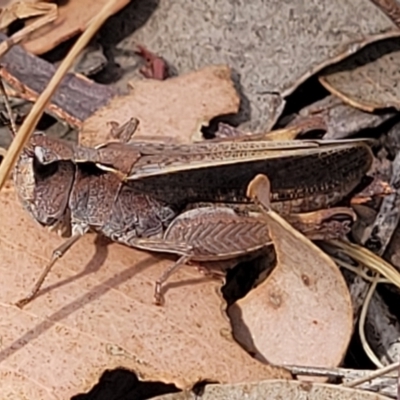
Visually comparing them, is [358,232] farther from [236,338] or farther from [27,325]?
[27,325]

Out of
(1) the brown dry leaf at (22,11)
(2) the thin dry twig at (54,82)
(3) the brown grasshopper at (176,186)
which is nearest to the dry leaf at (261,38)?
(1) the brown dry leaf at (22,11)

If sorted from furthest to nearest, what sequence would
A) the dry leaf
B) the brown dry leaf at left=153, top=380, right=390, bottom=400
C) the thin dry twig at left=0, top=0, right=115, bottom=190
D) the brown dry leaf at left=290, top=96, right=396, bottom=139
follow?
the dry leaf → the brown dry leaf at left=290, top=96, right=396, bottom=139 → the brown dry leaf at left=153, top=380, right=390, bottom=400 → the thin dry twig at left=0, top=0, right=115, bottom=190

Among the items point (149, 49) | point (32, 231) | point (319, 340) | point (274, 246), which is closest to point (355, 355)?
point (319, 340)

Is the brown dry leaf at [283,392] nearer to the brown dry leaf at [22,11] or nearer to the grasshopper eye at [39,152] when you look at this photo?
the grasshopper eye at [39,152]

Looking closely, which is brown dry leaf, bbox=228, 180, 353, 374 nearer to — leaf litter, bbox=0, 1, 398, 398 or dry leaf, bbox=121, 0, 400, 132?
leaf litter, bbox=0, 1, 398, 398

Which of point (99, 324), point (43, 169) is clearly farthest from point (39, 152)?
point (99, 324)

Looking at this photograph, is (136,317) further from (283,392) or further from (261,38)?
(261,38)

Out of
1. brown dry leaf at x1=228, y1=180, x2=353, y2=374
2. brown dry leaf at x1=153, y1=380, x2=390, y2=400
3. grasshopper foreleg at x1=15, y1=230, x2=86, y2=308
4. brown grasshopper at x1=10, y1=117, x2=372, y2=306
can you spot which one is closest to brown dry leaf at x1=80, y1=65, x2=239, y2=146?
brown grasshopper at x1=10, y1=117, x2=372, y2=306
